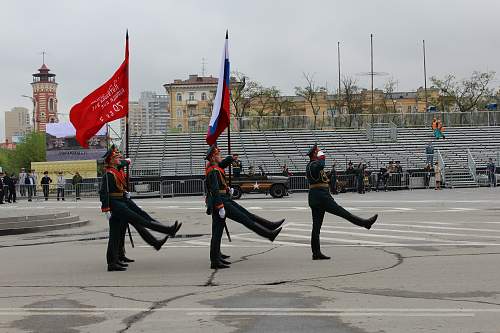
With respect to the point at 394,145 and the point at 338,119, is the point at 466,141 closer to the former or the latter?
the point at 394,145

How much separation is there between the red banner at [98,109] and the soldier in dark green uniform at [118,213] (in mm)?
2143

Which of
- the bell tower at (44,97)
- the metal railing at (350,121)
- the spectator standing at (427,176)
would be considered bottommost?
the spectator standing at (427,176)

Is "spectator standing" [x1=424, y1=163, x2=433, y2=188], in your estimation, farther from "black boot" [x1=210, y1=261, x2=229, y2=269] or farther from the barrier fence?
"black boot" [x1=210, y1=261, x2=229, y2=269]

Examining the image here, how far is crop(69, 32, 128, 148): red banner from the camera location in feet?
45.5

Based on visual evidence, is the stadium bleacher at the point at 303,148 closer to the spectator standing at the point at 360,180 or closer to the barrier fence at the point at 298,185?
the barrier fence at the point at 298,185

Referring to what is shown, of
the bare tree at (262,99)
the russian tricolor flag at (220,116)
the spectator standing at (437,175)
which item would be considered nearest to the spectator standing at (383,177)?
the spectator standing at (437,175)

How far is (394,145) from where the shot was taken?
175 ft

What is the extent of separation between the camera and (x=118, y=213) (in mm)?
11594

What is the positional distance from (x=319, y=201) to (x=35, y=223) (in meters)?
10.7

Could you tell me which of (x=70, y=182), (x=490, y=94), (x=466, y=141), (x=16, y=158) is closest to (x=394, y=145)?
(x=466, y=141)

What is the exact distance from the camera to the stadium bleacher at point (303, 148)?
155 ft

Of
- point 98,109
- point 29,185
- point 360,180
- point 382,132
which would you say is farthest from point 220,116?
point 382,132

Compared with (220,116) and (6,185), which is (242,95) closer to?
(6,185)

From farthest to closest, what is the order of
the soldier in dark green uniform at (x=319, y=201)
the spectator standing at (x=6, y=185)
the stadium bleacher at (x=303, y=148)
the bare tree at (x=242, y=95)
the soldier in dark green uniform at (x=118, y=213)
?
the bare tree at (x=242, y=95) < the stadium bleacher at (x=303, y=148) < the spectator standing at (x=6, y=185) < the soldier in dark green uniform at (x=319, y=201) < the soldier in dark green uniform at (x=118, y=213)
